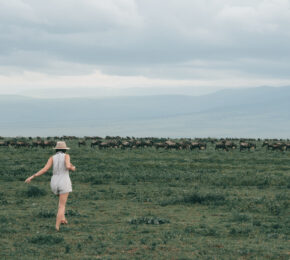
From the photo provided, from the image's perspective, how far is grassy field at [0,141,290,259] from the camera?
1227 centimetres

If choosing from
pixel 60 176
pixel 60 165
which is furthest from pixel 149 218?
pixel 60 165

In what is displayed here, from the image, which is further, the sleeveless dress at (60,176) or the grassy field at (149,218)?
the sleeveless dress at (60,176)

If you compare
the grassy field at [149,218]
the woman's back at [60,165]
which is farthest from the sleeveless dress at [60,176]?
the grassy field at [149,218]

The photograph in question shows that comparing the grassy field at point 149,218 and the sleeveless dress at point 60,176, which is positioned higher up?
the sleeveless dress at point 60,176

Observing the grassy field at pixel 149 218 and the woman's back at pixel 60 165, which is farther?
the woman's back at pixel 60 165

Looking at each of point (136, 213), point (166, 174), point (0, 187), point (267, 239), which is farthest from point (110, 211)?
point (166, 174)

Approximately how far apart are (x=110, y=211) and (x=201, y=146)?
40028 millimetres

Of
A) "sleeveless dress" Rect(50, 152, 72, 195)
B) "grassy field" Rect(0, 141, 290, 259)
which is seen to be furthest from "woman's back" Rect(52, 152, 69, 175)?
"grassy field" Rect(0, 141, 290, 259)

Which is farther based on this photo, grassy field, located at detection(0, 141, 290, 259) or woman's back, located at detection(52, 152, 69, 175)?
woman's back, located at detection(52, 152, 69, 175)

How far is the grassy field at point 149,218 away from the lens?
12.3 m

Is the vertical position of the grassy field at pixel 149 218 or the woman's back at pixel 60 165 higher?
the woman's back at pixel 60 165

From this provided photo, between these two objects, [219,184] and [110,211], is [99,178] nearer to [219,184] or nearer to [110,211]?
[219,184]

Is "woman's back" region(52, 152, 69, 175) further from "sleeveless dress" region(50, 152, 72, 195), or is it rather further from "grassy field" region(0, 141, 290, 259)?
"grassy field" region(0, 141, 290, 259)

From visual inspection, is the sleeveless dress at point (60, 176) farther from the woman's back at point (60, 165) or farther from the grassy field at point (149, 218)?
the grassy field at point (149, 218)
